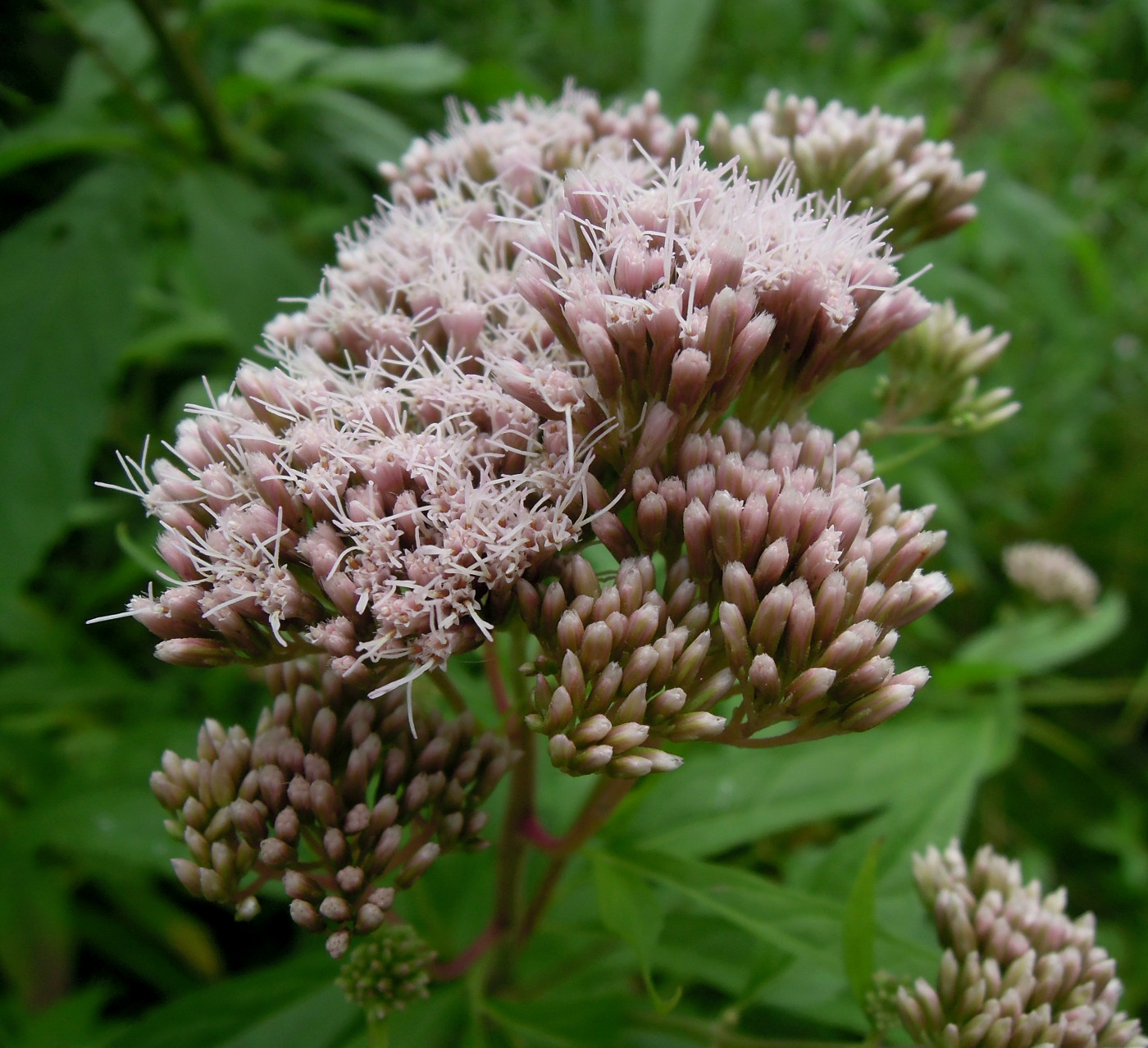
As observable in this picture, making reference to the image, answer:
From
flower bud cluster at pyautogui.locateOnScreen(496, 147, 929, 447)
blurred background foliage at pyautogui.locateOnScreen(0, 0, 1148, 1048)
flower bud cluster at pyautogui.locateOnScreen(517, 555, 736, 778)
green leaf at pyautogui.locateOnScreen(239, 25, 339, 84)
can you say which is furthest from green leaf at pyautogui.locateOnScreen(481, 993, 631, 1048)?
green leaf at pyautogui.locateOnScreen(239, 25, 339, 84)

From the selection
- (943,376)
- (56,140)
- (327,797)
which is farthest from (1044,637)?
(56,140)


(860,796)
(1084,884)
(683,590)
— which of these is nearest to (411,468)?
(683,590)

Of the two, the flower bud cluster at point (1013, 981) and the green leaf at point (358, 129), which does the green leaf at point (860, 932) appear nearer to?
the flower bud cluster at point (1013, 981)

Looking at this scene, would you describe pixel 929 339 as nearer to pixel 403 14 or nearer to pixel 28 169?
pixel 28 169

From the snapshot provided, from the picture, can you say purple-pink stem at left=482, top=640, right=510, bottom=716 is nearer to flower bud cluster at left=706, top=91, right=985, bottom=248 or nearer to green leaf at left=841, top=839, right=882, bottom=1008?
green leaf at left=841, top=839, right=882, bottom=1008

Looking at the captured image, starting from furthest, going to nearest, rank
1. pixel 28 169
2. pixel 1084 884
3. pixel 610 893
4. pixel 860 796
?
pixel 1084 884 → pixel 28 169 → pixel 860 796 → pixel 610 893

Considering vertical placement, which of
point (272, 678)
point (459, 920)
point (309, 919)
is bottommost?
point (459, 920)
